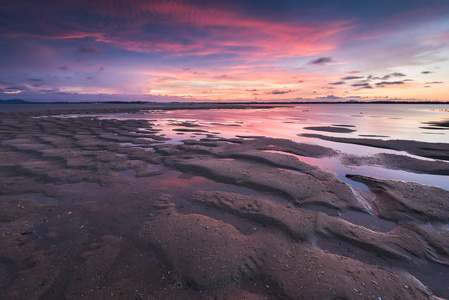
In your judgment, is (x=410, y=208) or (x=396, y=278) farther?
(x=410, y=208)

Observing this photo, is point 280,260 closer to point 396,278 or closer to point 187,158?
point 396,278

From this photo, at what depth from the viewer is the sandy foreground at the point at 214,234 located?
3.17 meters

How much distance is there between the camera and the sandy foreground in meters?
3.17

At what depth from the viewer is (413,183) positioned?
23.9ft

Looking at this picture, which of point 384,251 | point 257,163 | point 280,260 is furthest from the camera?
point 257,163

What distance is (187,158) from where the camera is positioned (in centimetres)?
989

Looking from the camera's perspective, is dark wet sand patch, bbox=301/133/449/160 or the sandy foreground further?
dark wet sand patch, bbox=301/133/449/160

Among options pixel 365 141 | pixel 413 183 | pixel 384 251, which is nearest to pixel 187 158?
pixel 384 251

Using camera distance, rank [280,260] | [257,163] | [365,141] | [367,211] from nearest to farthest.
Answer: [280,260] < [367,211] < [257,163] < [365,141]

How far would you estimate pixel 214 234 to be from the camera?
433 centimetres

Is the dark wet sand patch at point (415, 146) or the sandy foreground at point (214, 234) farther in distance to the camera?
the dark wet sand patch at point (415, 146)

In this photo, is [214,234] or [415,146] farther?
[415,146]

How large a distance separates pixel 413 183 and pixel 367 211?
11.3ft

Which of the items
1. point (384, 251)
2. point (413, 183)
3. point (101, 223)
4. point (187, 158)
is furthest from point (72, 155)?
point (413, 183)
